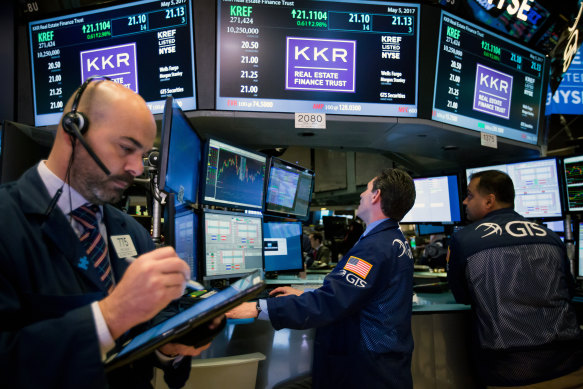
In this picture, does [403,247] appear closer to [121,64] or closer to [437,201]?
[437,201]

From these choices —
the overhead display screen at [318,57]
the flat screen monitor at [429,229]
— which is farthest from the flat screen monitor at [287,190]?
the flat screen monitor at [429,229]

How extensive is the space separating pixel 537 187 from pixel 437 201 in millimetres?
751

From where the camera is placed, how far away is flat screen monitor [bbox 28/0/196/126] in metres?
2.24

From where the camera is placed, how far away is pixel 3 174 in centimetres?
132

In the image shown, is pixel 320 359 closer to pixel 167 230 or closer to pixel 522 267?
pixel 167 230

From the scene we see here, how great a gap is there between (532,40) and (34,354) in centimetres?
368

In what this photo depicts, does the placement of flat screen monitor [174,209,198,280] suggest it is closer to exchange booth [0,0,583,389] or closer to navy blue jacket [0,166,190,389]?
exchange booth [0,0,583,389]

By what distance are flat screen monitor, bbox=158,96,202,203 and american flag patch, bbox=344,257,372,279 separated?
2.71 ft

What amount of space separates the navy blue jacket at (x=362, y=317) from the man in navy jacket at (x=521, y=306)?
57 centimetres

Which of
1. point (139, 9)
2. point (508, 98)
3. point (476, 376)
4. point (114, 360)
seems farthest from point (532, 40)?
point (114, 360)

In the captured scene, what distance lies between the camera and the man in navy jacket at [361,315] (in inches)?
60.9

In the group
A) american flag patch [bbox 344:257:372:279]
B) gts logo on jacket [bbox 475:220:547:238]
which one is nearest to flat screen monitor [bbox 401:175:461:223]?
gts logo on jacket [bbox 475:220:547:238]

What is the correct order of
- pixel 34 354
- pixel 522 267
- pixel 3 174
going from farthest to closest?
pixel 522 267
pixel 3 174
pixel 34 354

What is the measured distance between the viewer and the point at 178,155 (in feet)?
5.44
